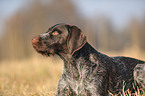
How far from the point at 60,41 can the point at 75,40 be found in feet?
1.10

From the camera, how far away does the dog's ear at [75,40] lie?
10.8ft

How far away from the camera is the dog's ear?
3299 mm

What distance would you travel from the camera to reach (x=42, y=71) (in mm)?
7805

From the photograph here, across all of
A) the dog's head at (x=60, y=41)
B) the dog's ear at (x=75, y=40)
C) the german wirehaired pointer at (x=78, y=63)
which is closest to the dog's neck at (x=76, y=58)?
the german wirehaired pointer at (x=78, y=63)

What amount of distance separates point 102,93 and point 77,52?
0.90 meters

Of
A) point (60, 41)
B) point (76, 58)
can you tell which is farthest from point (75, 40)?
point (76, 58)

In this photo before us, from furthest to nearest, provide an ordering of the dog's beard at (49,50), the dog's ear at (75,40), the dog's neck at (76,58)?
the dog's neck at (76,58)
the dog's beard at (49,50)
the dog's ear at (75,40)

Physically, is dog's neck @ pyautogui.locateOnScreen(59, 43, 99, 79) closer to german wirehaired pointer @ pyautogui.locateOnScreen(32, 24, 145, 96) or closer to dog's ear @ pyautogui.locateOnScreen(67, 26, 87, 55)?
german wirehaired pointer @ pyautogui.locateOnScreen(32, 24, 145, 96)

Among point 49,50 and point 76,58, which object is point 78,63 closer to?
point 76,58

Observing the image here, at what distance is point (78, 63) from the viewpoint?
12.0 feet

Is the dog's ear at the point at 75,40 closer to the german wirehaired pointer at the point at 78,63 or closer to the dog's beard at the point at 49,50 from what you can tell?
the german wirehaired pointer at the point at 78,63

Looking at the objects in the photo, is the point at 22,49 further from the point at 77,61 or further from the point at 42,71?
the point at 77,61

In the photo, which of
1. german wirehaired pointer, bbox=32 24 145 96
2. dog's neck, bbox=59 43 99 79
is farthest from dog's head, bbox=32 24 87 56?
dog's neck, bbox=59 43 99 79

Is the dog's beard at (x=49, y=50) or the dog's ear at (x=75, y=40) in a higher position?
the dog's ear at (x=75, y=40)
